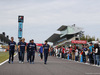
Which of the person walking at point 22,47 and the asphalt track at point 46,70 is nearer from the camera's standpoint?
the asphalt track at point 46,70

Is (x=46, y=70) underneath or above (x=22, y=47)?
underneath

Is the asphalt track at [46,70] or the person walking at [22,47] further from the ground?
the person walking at [22,47]

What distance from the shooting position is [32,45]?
60.2ft

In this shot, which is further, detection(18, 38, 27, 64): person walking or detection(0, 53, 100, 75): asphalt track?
detection(18, 38, 27, 64): person walking

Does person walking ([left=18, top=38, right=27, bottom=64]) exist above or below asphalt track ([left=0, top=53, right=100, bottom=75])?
above

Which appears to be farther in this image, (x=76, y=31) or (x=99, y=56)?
(x=76, y=31)

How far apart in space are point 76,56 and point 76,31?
70144 mm

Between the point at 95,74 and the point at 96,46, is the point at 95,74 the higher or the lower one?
the lower one

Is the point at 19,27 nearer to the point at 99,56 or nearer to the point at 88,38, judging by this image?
the point at 88,38

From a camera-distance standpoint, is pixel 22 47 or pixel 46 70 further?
pixel 22 47

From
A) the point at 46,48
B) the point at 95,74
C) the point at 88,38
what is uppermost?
the point at 88,38

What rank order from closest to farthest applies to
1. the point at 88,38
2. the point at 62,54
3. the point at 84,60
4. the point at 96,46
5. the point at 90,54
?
the point at 96,46, the point at 90,54, the point at 84,60, the point at 62,54, the point at 88,38

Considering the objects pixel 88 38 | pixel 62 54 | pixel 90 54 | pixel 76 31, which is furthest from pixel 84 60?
pixel 88 38

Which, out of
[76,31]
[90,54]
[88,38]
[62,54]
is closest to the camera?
[90,54]
